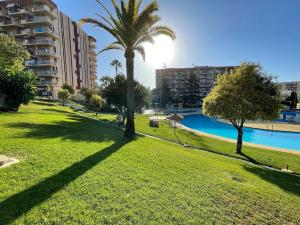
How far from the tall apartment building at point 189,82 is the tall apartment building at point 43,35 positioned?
4593cm

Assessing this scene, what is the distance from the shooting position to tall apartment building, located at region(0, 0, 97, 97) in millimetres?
48312

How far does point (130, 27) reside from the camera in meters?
11.9

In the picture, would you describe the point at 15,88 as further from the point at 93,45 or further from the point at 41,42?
the point at 93,45

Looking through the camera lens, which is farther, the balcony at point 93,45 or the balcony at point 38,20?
the balcony at point 93,45

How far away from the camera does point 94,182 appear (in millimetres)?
4969

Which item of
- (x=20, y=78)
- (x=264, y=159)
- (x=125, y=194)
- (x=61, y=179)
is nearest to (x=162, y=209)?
(x=125, y=194)

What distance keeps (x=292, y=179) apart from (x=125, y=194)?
9.55 m

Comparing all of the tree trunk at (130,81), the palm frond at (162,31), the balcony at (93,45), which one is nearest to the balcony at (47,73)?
the balcony at (93,45)

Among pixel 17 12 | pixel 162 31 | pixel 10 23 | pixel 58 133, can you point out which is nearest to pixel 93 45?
pixel 17 12

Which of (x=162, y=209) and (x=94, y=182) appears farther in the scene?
(x=94, y=182)

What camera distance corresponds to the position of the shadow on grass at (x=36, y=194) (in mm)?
3434

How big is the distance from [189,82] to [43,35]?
63131mm

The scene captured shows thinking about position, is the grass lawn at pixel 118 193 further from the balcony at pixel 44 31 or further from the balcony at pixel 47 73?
the balcony at pixel 44 31

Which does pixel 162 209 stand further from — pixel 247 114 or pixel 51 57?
pixel 51 57
